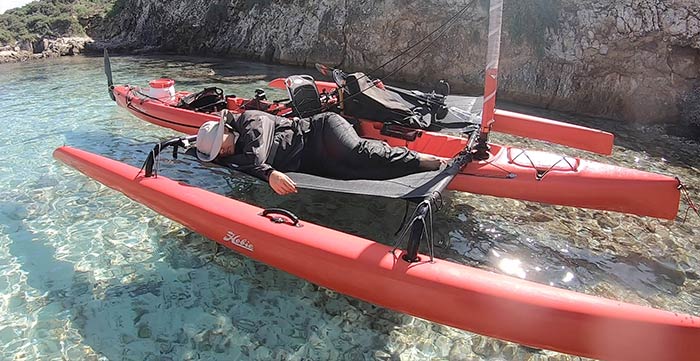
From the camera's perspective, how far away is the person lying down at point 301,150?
4.21m

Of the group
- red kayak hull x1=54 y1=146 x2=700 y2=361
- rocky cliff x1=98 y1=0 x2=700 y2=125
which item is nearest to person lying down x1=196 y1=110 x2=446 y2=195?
red kayak hull x1=54 y1=146 x2=700 y2=361

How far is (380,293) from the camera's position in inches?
111

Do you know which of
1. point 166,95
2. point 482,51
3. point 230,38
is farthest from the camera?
point 230,38

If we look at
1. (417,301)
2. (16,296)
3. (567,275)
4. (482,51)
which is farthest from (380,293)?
(482,51)

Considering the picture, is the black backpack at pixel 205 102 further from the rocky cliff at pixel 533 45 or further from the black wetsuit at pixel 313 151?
the rocky cliff at pixel 533 45

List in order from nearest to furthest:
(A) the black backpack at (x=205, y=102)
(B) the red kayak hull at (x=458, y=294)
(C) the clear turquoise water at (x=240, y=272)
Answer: (B) the red kayak hull at (x=458, y=294) → (C) the clear turquoise water at (x=240, y=272) → (A) the black backpack at (x=205, y=102)

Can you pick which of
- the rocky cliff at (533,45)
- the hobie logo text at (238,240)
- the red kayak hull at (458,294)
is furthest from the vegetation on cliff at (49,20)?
the red kayak hull at (458,294)

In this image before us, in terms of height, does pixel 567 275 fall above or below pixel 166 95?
below

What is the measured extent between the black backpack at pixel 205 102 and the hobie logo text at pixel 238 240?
13.9 ft

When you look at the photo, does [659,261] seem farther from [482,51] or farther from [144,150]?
[482,51]

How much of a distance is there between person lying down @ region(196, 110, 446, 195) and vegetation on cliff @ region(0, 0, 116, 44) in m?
23.7

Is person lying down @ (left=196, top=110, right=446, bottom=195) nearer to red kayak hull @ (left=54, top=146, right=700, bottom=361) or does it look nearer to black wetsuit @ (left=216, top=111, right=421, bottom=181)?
black wetsuit @ (left=216, top=111, right=421, bottom=181)

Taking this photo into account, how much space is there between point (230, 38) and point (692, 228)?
55.8 ft

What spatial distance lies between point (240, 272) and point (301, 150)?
135 cm
